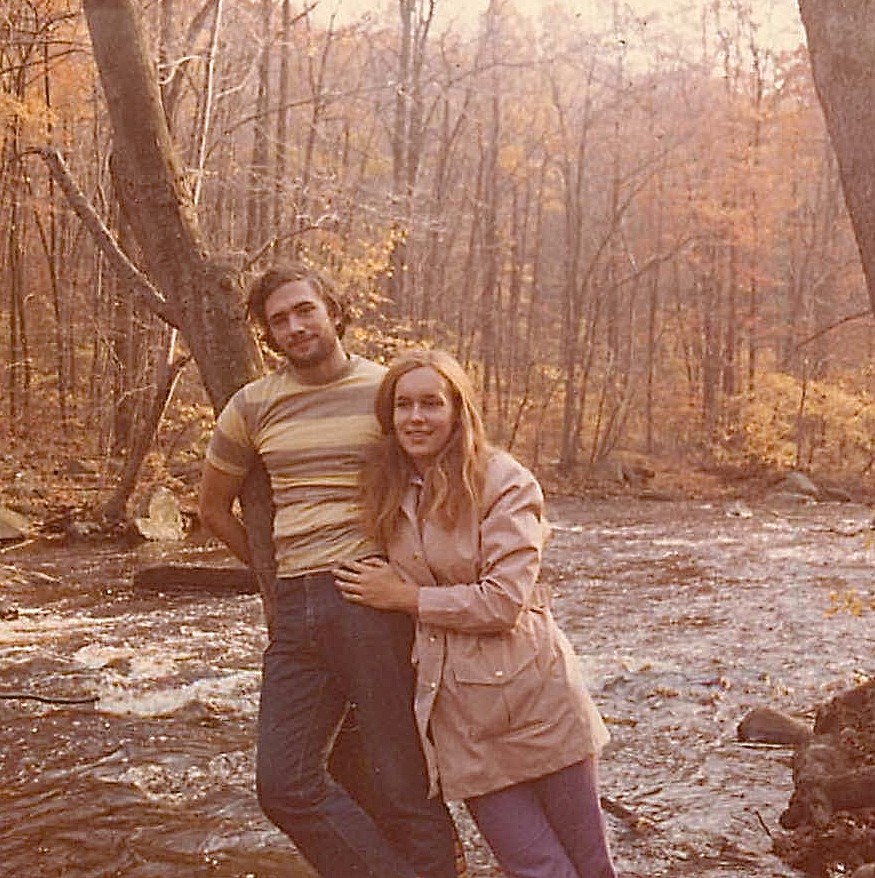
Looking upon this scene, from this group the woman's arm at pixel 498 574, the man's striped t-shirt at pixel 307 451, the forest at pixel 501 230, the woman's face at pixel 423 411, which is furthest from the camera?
the forest at pixel 501 230

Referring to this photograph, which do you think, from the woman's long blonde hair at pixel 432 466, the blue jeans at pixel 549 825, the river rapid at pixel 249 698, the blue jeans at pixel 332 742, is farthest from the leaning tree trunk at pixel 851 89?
the river rapid at pixel 249 698

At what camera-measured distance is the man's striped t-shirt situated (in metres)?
3.11

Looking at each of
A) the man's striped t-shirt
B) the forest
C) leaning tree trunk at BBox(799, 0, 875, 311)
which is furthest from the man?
the forest

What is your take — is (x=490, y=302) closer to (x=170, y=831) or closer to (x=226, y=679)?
(x=226, y=679)

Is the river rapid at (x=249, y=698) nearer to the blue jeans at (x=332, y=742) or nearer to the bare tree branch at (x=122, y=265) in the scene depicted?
the blue jeans at (x=332, y=742)

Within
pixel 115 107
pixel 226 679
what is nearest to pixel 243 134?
pixel 226 679

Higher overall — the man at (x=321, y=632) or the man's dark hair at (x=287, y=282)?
the man's dark hair at (x=287, y=282)

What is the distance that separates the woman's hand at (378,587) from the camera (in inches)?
116

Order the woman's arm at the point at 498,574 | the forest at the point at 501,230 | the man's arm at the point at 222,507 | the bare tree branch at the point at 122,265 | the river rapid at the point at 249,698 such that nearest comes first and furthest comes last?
1. the woman's arm at the point at 498,574
2. the man's arm at the point at 222,507
3. the bare tree branch at the point at 122,265
4. the river rapid at the point at 249,698
5. the forest at the point at 501,230

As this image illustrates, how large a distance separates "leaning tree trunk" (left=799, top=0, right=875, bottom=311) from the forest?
12221 millimetres

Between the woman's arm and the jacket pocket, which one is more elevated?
the woman's arm

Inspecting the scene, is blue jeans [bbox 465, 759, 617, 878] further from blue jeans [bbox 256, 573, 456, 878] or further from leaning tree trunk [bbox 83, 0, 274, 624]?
leaning tree trunk [bbox 83, 0, 274, 624]

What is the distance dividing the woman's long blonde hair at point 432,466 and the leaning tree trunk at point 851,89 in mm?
2114

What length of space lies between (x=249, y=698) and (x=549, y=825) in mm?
5115
